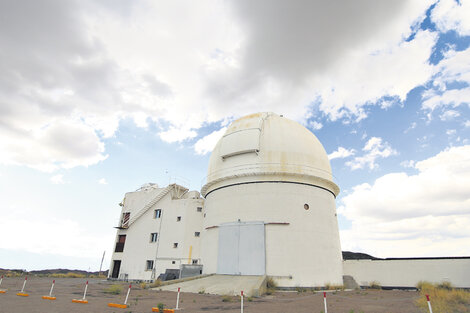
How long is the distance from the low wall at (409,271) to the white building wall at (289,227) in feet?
11.6

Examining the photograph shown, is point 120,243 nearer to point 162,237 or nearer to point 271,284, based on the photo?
point 162,237

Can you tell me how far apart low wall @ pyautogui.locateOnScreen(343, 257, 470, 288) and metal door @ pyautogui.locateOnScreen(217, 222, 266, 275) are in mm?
9128

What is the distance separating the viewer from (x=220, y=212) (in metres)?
18.3

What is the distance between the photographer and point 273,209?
1666 centimetres

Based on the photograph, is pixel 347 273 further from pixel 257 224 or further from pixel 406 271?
pixel 257 224

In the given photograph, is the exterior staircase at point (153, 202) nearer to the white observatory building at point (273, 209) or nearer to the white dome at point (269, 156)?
the white dome at point (269, 156)

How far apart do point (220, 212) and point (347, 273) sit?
11214mm

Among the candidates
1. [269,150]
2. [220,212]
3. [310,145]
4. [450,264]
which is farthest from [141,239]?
[450,264]

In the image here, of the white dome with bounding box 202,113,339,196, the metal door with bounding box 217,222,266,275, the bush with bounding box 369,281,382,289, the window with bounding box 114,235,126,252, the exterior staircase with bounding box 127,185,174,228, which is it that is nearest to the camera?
the metal door with bounding box 217,222,266,275

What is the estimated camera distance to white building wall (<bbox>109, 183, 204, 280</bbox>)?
74.2ft

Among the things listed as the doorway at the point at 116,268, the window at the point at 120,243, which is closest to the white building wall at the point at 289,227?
the window at the point at 120,243

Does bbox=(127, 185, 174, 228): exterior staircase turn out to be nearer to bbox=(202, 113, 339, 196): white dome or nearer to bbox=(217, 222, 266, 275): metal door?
bbox=(202, 113, 339, 196): white dome

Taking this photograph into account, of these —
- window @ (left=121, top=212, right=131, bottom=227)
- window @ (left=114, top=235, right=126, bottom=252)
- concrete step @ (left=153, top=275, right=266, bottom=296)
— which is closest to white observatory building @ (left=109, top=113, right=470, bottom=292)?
concrete step @ (left=153, top=275, right=266, bottom=296)

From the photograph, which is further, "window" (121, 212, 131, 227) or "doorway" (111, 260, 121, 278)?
"window" (121, 212, 131, 227)
